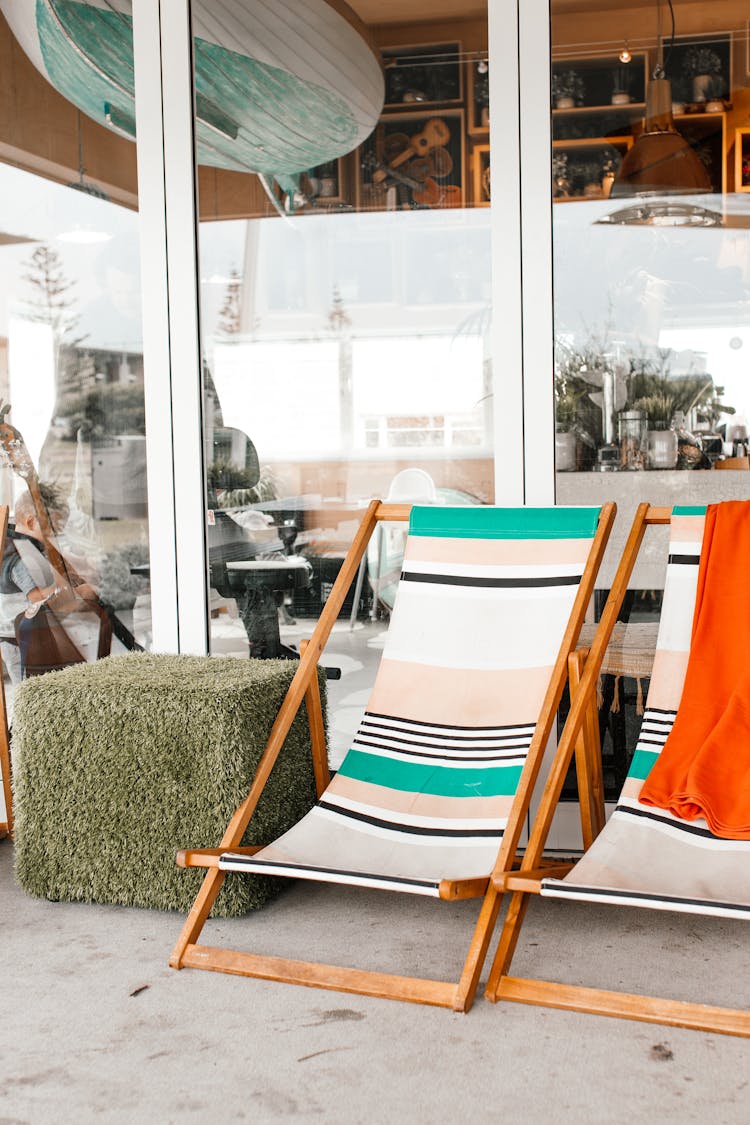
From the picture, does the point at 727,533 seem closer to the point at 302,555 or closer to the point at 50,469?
the point at 302,555

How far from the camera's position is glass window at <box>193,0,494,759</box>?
3.16 m

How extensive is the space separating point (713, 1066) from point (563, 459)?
1.62 metres

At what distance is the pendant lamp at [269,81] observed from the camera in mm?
3244

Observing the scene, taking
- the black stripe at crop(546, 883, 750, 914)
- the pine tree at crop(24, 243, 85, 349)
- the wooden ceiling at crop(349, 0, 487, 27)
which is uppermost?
the wooden ceiling at crop(349, 0, 487, 27)

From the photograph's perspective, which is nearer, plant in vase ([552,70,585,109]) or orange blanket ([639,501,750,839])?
orange blanket ([639,501,750,839])

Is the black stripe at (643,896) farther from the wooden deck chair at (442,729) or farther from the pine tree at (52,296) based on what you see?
the pine tree at (52,296)

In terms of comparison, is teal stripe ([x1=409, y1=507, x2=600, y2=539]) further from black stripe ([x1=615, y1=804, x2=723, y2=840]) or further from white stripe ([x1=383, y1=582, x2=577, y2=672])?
black stripe ([x1=615, y1=804, x2=723, y2=840])

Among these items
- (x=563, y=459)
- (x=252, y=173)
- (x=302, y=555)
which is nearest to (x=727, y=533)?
(x=563, y=459)

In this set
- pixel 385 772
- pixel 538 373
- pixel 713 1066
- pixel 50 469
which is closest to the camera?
pixel 713 1066

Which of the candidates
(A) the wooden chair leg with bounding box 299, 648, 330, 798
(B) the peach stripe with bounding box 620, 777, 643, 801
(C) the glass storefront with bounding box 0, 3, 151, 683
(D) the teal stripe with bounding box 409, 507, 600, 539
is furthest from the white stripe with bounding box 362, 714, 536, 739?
(C) the glass storefront with bounding box 0, 3, 151, 683

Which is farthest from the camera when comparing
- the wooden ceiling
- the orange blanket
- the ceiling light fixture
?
the ceiling light fixture

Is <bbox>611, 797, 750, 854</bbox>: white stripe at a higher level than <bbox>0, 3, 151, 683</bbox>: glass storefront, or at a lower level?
lower

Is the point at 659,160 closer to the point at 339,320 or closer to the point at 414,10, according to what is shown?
the point at 414,10

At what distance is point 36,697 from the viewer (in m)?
2.75
